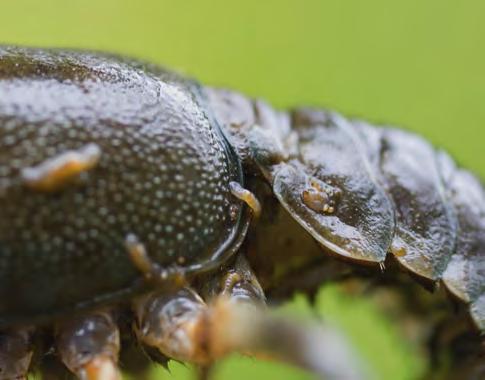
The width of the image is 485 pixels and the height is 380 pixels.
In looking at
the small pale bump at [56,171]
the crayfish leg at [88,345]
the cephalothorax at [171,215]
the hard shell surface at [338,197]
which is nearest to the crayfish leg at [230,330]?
the cephalothorax at [171,215]

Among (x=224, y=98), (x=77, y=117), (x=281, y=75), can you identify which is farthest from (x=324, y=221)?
(x=281, y=75)

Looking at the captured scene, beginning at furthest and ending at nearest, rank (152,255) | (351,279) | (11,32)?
(11,32) → (351,279) → (152,255)

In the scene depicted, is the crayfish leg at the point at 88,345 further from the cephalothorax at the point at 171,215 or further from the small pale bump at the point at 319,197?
the small pale bump at the point at 319,197

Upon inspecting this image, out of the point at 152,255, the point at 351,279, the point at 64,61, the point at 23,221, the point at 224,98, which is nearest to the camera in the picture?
the point at 23,221

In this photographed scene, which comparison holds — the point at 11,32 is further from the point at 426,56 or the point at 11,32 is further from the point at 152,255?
the point at 152,255

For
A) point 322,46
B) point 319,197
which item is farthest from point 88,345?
point 322,46

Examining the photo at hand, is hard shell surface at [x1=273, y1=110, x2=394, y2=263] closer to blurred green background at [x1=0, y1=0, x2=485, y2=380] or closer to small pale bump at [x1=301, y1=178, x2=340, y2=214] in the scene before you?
small pale bump at [x1=301, y1=178, x2=340, y2=214]

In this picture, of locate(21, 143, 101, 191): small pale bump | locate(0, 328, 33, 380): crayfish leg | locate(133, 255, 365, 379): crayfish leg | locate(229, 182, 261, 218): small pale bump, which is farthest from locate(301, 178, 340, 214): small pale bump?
locate(0, 328, 33, 380): crayfish leg
